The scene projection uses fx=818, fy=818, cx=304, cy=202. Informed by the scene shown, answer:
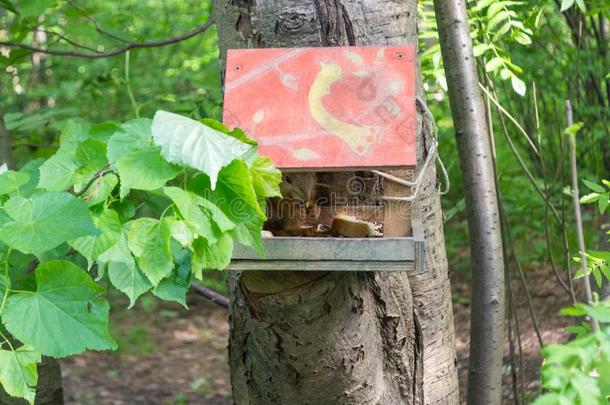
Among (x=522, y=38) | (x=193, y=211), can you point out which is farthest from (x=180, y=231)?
(x=522, y=38)

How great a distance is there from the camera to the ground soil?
175 inches

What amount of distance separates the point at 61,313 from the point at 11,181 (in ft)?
0.90

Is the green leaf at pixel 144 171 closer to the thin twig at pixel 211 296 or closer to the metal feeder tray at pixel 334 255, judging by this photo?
the metal feeder tray at pixel 334 255

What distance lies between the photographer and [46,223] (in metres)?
1.49

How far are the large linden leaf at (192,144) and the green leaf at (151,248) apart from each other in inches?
5.0

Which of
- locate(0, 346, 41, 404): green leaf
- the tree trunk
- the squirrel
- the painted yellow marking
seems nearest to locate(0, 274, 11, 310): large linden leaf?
locate(0, 346, 41, 404): green leaf

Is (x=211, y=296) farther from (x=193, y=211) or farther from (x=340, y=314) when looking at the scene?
(x=193, y=211)

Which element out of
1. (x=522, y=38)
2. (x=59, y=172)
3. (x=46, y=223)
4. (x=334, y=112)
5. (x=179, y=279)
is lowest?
(x=179, y=279)

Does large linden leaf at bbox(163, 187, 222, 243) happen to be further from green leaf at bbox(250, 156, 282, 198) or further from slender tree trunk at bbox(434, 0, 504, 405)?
slender tree trunk at bbox(434, 0, 504, 405)

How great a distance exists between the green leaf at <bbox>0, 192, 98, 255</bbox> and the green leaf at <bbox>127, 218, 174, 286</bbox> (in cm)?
7

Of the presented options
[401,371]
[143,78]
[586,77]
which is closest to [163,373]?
[143,78]

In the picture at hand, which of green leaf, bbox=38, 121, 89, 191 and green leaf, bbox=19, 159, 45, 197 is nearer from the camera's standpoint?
green leaf, bbox=38, 121, 89, 191

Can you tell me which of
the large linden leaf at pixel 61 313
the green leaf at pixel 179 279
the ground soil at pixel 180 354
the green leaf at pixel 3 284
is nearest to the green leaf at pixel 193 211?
the green leaf at pixel 179 279

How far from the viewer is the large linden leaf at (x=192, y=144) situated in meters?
1.43
